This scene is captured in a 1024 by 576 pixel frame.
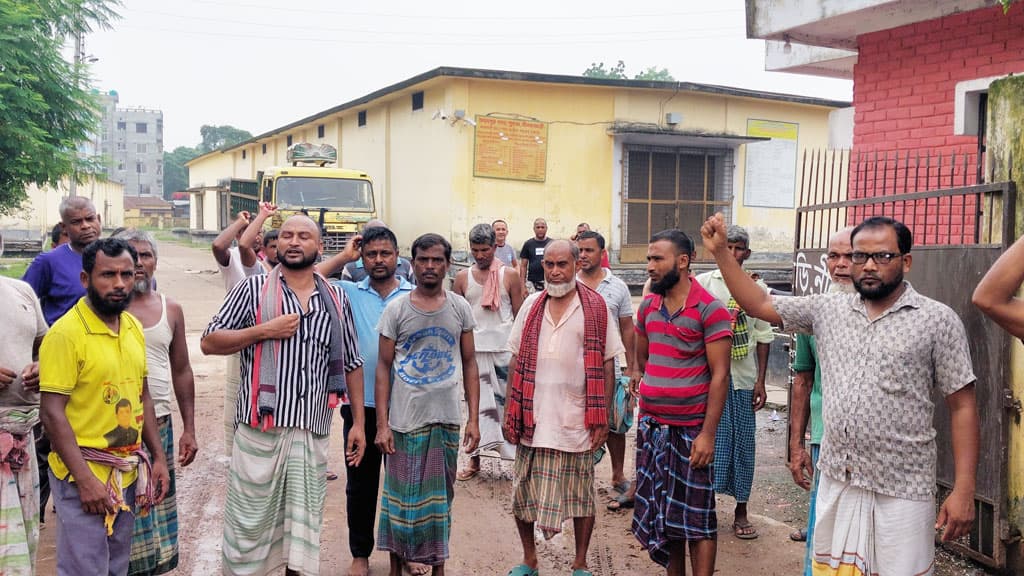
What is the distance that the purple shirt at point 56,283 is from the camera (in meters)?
4.70

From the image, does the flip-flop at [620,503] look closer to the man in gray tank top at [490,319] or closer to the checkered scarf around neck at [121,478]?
the man in gray tank top at [490,319]

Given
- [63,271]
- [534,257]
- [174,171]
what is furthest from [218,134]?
[63,271]

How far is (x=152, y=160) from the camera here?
294 feet

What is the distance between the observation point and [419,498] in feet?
13.9

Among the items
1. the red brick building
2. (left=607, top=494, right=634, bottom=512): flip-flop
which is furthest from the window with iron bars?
(left=607, top=494, right=634, bottom=512): flip-flop

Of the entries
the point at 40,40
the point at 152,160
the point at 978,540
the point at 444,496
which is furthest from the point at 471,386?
the point at 152,160

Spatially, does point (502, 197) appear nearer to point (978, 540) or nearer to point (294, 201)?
point (294, 201)

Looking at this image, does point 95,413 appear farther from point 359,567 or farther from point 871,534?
point 871,534

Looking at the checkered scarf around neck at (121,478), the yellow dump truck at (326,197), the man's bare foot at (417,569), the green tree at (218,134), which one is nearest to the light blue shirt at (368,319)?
the man's bare foot at (417,569)

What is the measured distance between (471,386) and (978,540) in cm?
273

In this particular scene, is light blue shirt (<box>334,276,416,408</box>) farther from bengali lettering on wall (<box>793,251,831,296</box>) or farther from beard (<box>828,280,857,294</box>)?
bengali lettering on wall (<box>793,251,831,296</box>)

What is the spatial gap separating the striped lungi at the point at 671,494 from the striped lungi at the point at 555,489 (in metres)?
0.30

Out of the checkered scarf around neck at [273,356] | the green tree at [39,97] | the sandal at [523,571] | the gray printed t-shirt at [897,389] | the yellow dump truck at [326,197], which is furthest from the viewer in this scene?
the yellow dump truck at [326,197]

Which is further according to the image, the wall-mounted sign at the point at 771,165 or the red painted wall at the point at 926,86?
the wall-mounted sign at the point at 771,165
